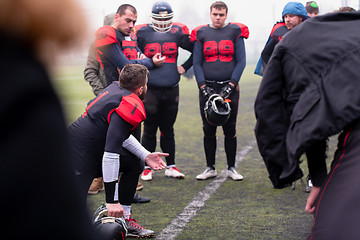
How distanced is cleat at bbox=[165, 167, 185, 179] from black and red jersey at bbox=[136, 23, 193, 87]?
103 cm

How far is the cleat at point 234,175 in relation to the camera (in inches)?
207

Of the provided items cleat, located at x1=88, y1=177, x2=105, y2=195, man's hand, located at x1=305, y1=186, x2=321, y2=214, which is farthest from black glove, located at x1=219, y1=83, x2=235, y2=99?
man's hand, located at x1=305, y1=186, x2=321, y2=214

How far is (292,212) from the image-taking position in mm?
4195

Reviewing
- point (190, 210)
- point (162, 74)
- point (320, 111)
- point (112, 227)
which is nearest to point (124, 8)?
point (162, 74)

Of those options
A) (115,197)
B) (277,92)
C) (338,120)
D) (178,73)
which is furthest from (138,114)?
(178,73)

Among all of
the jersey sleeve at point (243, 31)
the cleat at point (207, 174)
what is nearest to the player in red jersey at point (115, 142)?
the cleat at point (207, 174)

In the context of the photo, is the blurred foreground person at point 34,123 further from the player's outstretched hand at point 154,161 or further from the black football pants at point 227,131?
the black football pants at point 227,131

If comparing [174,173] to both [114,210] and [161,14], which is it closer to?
[161,14]

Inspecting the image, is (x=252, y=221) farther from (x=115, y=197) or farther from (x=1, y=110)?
(x=1, y=110)

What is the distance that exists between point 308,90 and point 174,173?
3742mm

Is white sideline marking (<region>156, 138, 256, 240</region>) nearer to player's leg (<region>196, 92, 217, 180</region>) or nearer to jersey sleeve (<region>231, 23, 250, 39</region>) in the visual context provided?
player's leg (<region>196, 92, 217, 180</region>)

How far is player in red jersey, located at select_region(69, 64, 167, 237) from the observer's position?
3.11 m

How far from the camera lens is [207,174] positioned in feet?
17.6

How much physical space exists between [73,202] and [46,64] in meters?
0.24
